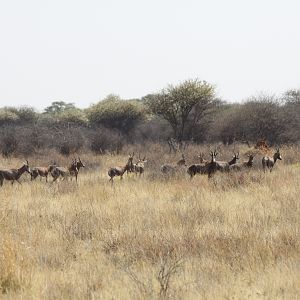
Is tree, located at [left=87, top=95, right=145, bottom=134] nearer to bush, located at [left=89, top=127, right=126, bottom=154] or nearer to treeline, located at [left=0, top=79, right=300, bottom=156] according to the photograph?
treeline, located at [left=0, top=79, right=300, bottom=156]

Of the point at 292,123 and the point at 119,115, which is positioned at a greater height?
the point at 119,115

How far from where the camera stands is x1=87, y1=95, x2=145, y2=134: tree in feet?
130

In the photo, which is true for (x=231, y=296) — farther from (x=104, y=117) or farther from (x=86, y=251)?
(x=104, y=117)

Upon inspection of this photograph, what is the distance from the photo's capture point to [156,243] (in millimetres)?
6914

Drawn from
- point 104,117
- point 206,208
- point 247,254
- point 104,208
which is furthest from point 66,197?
point 104,117

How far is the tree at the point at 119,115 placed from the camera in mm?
39750

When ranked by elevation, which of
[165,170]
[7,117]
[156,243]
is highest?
[7,117]

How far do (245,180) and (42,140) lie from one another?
19478mm

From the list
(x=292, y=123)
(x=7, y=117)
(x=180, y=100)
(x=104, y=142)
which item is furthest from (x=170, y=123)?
(x=7, y=117)

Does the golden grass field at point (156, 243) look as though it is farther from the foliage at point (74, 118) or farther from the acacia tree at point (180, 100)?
the foliage at point (74, 118)

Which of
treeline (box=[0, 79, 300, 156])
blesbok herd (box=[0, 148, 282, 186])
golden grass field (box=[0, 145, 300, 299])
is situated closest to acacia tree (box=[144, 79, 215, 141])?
treeline (box=[0, 79, 300, 156])

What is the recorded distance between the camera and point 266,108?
3083 cm

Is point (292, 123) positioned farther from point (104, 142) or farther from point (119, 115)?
point (119, 115)

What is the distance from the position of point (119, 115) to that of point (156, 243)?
3333 cm
